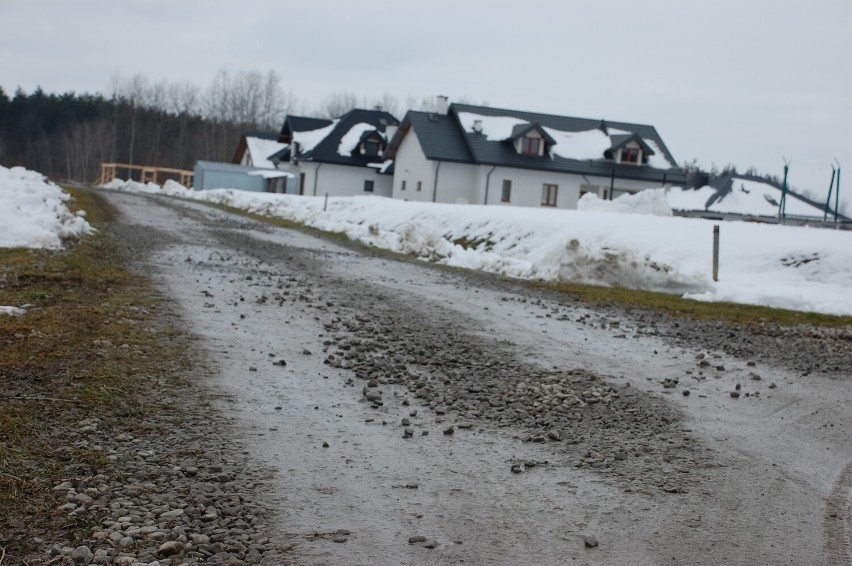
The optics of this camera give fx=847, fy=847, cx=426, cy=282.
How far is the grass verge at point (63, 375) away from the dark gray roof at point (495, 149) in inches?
1826

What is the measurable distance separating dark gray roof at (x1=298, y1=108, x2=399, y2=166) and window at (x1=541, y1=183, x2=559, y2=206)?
569 inches

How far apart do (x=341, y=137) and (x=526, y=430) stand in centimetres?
6613

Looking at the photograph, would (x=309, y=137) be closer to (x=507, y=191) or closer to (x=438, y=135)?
(x=438, y=135)

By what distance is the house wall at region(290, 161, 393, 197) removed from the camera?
68.8 meters

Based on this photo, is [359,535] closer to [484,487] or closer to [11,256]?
[484,487]


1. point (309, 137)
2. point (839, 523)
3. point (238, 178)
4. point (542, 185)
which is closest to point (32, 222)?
point (839, 523)

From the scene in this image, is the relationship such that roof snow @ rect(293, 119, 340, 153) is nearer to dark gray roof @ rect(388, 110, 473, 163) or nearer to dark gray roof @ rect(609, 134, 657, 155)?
dark gray roof @ rect(388, 110, 473, 163)

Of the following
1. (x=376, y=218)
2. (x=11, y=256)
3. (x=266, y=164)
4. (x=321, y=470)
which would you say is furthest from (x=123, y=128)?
(x=321, y=470)

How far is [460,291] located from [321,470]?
32.9ft

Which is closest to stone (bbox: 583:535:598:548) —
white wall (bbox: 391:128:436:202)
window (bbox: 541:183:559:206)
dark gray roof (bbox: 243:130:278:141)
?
white wall (bbox: 391:128:436:202)

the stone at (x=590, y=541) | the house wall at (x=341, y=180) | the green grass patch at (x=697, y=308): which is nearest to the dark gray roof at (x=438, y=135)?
the house wall at (x=341, y=180)

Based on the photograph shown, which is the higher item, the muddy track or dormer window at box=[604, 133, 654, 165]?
dormer window at box=[604, 133, 654, 165]

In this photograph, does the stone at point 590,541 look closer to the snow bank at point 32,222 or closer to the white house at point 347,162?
the snow bank at point 32,222

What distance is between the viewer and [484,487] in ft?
17.4
